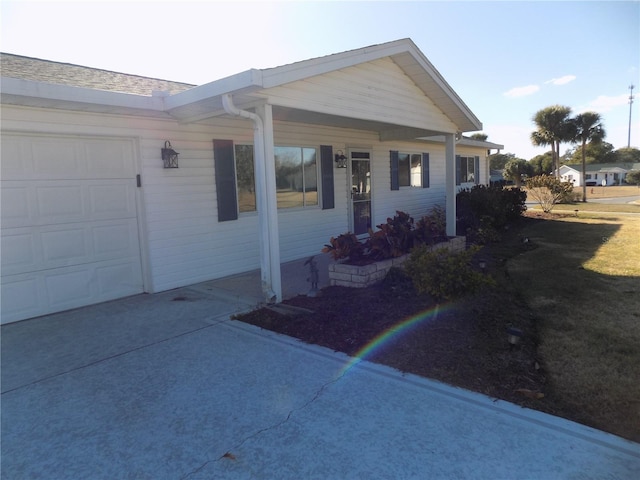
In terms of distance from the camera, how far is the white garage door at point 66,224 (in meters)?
4.93

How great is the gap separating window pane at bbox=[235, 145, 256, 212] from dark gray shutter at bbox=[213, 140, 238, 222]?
0.19 m

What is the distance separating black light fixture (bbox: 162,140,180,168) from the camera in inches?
242

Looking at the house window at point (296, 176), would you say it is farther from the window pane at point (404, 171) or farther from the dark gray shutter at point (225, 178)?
the window pane at point (404, 171)

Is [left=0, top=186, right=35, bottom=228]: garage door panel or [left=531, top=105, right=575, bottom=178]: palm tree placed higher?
[left=531, top=105, right=575, bottom=178]: palm tree

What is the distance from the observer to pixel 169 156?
618 cm

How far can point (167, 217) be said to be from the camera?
6316 millimetres

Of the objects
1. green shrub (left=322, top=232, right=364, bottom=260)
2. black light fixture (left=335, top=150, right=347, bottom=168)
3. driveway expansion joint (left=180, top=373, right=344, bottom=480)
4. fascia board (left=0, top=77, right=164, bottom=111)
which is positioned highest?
fascia board (left=0, top=77, right=164, bottom=111)

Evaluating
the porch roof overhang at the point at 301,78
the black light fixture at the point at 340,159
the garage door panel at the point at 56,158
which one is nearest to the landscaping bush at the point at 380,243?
the porch roof overhang at the point at 301,78

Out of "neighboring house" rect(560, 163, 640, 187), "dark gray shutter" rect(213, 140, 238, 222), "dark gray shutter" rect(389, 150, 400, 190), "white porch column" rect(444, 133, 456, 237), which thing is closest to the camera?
"dark gray shutter" rect(213, 140, 238, 222)

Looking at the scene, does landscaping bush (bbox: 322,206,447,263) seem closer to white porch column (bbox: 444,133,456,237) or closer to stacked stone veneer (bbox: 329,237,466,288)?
stacked stone veneer (bbox: 329,237,466,288)

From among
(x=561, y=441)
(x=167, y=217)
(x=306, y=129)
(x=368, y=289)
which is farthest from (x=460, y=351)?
(x=306, y=129)

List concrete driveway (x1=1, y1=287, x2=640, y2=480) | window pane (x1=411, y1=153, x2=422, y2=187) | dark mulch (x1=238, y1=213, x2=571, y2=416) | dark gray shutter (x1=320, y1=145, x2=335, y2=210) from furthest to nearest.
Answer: window pane (x1=411, y1=153, x2=422, y2=187)
dark gray shutter (x1=320, y1=145, x2=335, y2=210)
dark mulch (x1=238, y1=213, x2=571, y2=416)
concrete driveway (x1=1, y1=287, x2=640, y2=480)

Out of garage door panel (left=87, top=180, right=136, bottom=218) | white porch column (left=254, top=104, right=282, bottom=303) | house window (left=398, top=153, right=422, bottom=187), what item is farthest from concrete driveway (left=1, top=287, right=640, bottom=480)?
house window (left=398, top=153, right=422, bottom=187)

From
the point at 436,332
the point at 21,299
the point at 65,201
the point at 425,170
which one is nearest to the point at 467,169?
the point at 425,170
